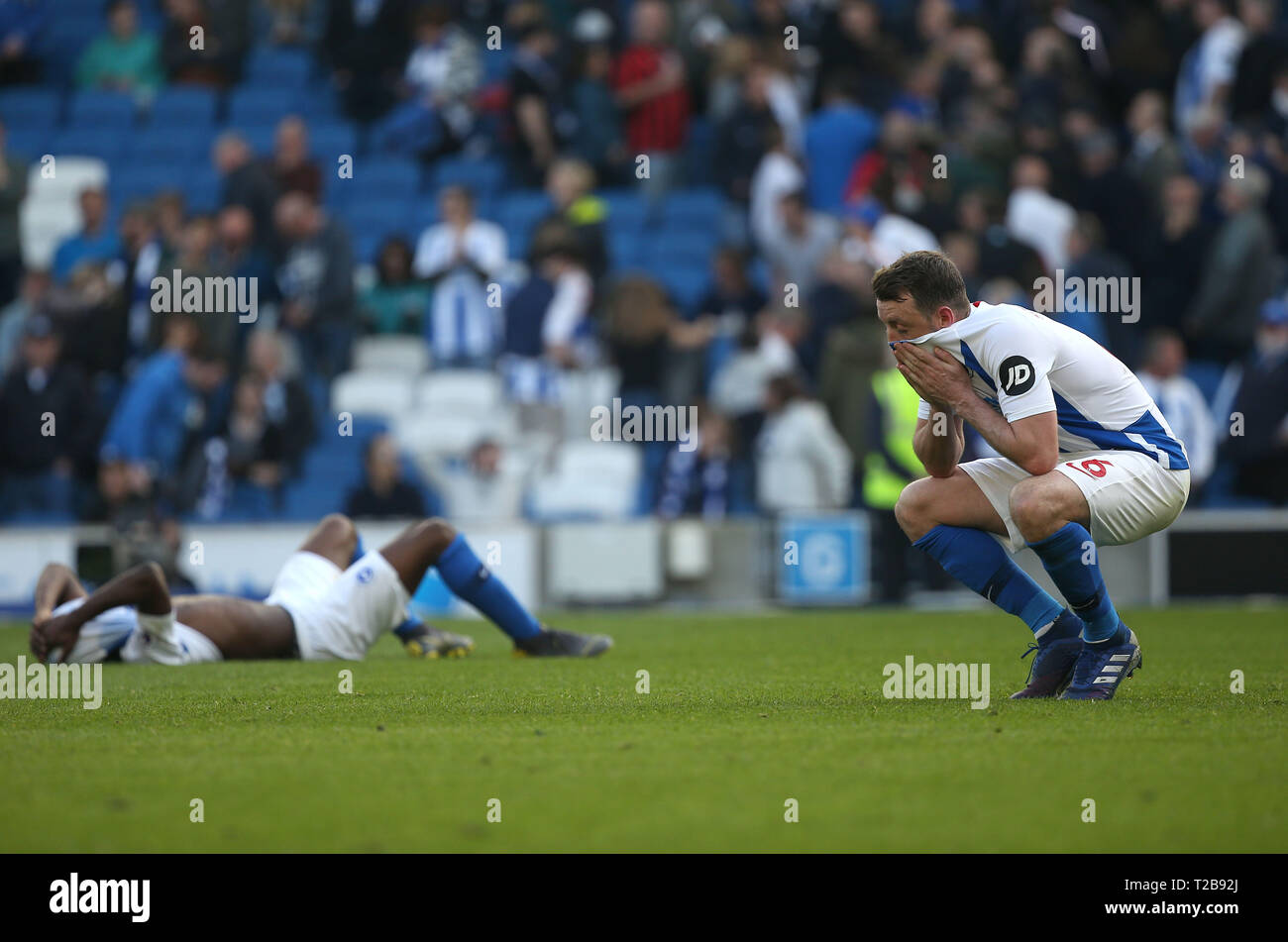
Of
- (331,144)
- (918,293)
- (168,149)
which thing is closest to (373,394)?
(331,144)

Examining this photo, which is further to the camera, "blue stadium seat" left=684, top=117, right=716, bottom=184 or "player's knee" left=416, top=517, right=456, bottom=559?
"blue stadium seat" left=684, top=117, right=716, bottom=184

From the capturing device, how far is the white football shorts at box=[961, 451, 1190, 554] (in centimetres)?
635

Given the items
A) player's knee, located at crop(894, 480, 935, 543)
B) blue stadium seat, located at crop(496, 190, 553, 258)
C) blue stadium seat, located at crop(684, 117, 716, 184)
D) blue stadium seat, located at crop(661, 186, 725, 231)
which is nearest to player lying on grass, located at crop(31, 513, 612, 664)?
player's knee, located at crop(894, 480, 935, 543)

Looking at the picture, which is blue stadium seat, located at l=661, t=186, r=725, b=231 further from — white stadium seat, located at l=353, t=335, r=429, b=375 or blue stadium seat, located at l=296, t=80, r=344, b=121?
blue stadium seat, located at l=296, t=80, r=344, b=121

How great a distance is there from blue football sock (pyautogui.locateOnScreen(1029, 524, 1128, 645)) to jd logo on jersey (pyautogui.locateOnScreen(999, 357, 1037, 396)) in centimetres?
51

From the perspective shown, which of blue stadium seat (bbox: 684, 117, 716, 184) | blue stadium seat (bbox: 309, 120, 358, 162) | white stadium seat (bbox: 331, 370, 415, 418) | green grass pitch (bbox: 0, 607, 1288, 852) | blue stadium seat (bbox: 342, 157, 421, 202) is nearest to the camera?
green grass pitch (bbox: 0, 607, 1288, 852)

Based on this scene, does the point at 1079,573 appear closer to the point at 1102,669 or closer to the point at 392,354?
the point at 1102,669

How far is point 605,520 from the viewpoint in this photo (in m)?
15.0

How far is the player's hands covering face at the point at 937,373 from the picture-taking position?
639 centimetres

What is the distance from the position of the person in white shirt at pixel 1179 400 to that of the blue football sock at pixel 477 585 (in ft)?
24.3

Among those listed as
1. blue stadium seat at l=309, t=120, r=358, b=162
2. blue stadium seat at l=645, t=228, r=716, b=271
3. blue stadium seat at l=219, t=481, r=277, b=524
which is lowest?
blue stadium seat at l=219, t=481, r=277, b=524

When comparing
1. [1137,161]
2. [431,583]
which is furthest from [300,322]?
[1137,161]

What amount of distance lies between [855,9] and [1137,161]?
3364 millimetres

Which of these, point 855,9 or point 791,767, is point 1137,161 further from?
point 791,767
